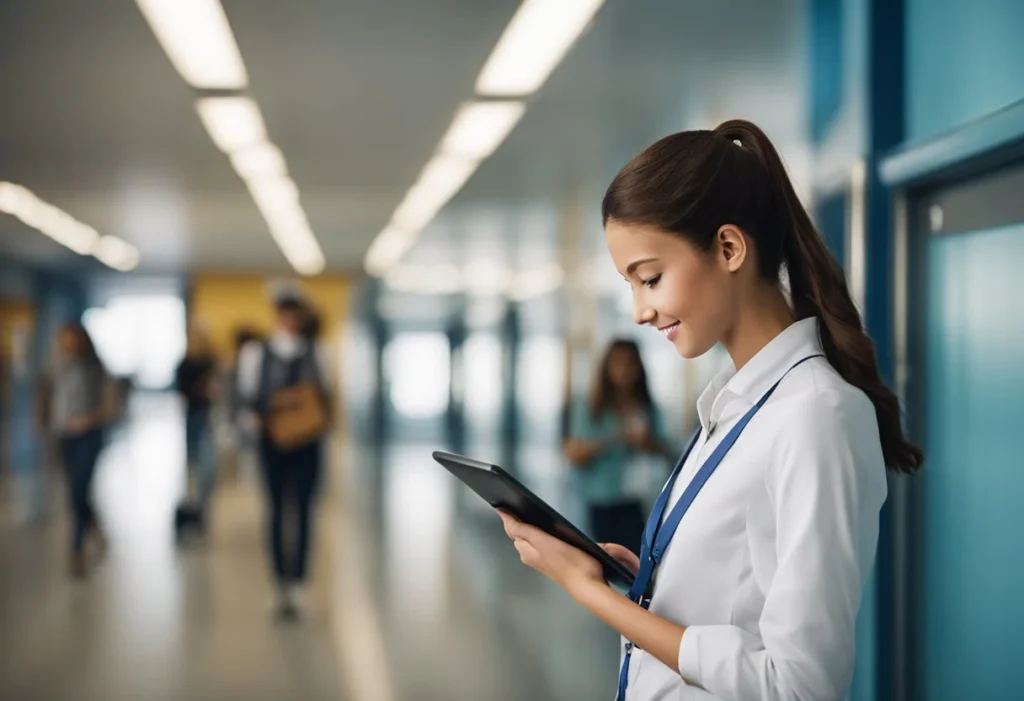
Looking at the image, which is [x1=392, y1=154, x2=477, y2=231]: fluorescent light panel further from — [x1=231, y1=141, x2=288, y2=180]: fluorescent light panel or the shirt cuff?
the shirt cuff

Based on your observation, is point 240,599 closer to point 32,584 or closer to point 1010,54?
point 32,584

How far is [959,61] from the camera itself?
2949 mm

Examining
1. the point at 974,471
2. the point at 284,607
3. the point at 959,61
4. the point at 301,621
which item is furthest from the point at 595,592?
the point at 284,607

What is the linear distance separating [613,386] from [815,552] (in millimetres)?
4054

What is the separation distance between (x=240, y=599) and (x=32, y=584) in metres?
1.40

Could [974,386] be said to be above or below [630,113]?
below

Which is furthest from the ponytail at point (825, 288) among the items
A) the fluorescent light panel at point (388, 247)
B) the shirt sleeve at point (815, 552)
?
the fluorescent light panel at point (388, 247)

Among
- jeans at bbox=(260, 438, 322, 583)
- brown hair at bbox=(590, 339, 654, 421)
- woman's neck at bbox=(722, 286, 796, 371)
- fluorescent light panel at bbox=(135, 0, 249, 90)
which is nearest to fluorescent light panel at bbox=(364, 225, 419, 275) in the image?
jeans at bbox=(260, 438, 322, 583)

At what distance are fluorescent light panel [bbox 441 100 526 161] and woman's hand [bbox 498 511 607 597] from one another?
4529 millimetres

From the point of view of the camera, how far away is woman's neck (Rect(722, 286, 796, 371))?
4.97 ft

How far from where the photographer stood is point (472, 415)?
15.8m

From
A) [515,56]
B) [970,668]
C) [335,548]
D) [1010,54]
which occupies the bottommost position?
[335,548]

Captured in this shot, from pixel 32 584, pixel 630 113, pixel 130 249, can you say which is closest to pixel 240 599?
pixel 32 584

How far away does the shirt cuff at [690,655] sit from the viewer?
139 cm
